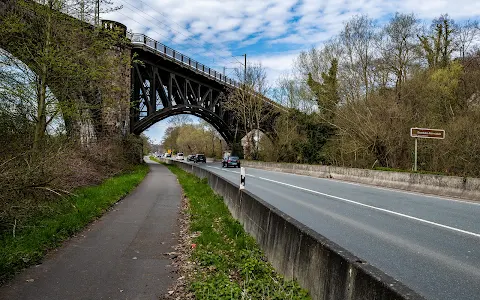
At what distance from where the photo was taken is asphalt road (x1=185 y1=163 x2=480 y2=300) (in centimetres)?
502

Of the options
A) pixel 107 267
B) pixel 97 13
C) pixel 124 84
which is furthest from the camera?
pixel 124 84

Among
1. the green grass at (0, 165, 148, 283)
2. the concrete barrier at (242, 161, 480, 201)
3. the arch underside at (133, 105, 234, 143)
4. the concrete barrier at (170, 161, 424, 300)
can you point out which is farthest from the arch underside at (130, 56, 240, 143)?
the concrete barrier at (170, 161, 424, 300)

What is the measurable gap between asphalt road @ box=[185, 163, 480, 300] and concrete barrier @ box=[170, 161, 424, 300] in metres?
1.45

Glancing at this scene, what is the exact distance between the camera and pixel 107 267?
6.01 metres

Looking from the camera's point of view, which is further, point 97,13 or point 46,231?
point 97,13

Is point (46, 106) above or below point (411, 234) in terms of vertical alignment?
above

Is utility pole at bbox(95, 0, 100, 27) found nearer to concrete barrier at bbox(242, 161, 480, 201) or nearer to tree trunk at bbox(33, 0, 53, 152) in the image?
tree trunk at bbox(33, 0, 53, 152)

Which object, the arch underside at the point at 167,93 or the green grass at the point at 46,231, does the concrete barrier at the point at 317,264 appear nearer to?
the green grass at the point at 46,231

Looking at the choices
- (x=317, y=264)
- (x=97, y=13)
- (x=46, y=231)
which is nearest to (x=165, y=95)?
(x=97, y=13)

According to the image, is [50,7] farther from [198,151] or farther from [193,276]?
[198,151]

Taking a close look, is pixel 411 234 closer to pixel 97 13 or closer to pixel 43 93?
pixel 43 93

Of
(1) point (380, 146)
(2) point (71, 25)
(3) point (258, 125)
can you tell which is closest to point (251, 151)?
(3) point (258, 125)

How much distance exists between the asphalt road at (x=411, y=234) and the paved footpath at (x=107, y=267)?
3.41 meters

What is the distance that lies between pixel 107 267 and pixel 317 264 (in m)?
3.70
